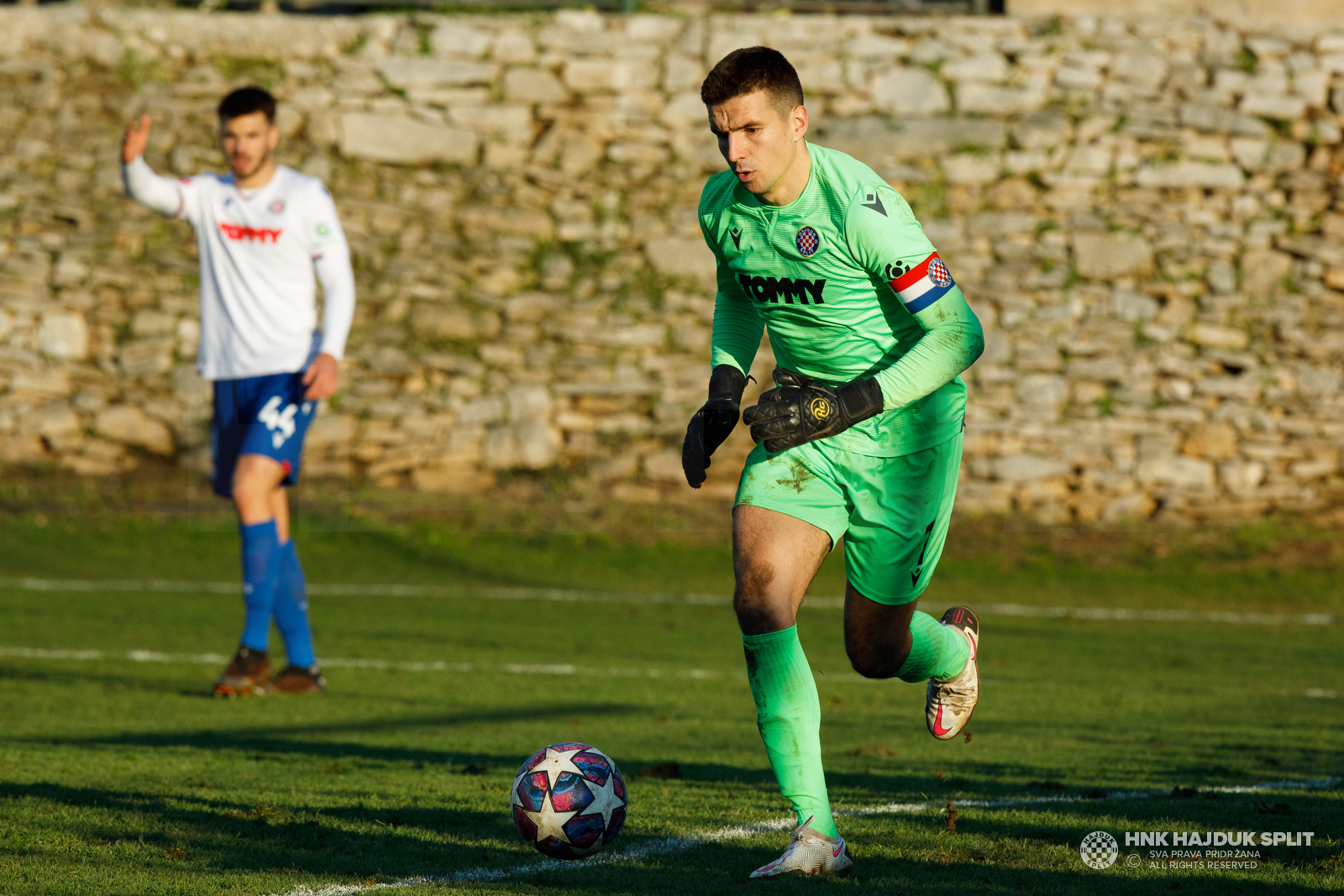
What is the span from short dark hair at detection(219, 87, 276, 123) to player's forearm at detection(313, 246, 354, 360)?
849 millimetres

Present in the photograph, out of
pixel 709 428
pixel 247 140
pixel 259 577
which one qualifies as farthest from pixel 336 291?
pixel 709 428

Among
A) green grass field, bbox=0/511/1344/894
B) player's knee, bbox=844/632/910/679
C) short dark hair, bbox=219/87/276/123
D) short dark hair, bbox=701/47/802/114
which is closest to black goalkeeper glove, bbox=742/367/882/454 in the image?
player's knee, bbox=844/632/910/679

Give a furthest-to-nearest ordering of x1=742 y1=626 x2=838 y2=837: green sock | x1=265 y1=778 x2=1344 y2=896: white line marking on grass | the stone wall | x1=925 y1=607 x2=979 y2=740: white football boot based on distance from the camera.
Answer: the stone wall → x1=925 y1=607 x2=979 y2=740: white football boot → x1=742 y1=626 x2=838 y2=837: green sock → x1=265 y1=778 x2=1344 y2=896: white line marking on grass

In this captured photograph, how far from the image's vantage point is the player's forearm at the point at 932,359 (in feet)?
13.2

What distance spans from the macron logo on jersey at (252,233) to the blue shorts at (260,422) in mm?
794

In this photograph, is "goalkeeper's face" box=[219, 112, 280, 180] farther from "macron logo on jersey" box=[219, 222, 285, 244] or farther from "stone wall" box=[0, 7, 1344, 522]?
"stone wall" box=[0, 7, 1344, 522]

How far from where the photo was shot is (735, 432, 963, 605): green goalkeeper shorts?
4137mm

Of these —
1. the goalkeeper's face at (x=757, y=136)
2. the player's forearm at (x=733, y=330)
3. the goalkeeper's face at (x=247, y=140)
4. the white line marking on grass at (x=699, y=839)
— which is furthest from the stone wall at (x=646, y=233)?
the goalkeeper's face at (x=757, y=136)

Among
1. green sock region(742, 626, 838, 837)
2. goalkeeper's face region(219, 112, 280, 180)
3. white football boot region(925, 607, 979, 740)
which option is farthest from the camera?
goalkeeper's face region(219, 112, 280, 180)

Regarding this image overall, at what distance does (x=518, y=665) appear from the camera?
29.3 ft

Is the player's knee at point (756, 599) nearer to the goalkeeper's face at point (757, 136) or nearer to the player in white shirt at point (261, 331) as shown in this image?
the goalkeeper's face at point (757, 136)

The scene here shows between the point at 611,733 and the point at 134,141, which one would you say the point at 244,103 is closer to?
the point at 134,141

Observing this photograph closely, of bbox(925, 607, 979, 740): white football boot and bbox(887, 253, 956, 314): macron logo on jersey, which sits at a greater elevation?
bbox(887, 253, 956, 314): macron logo on jersey

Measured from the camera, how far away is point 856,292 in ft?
13.8
